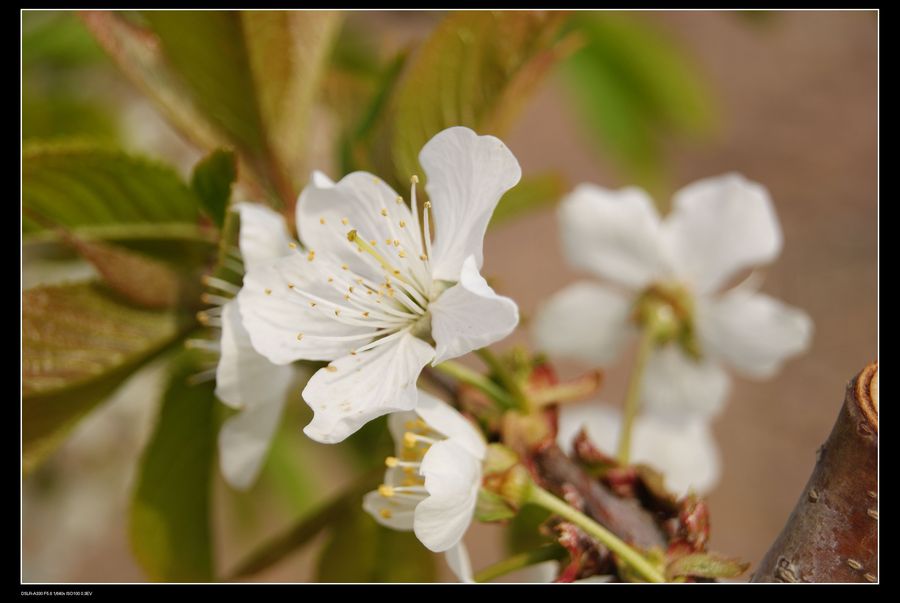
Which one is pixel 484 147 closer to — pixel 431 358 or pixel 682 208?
pixel 431 358

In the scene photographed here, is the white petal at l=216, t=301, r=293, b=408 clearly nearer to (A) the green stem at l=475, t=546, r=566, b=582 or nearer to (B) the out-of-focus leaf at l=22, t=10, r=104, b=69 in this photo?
(A) the green stem at l=475, t=546, r=566, b=582

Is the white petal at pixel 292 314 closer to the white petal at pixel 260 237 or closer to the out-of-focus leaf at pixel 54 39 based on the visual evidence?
the white petal at pixel 260 237

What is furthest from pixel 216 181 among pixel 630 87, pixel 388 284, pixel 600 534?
pixel 630 87

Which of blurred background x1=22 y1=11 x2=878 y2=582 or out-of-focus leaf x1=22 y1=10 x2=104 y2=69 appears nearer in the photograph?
out-of-focus leaf x1=22 y1=10 x2=104 y2=69

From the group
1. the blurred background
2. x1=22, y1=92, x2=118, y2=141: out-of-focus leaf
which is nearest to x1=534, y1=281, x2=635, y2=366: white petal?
the blurred background

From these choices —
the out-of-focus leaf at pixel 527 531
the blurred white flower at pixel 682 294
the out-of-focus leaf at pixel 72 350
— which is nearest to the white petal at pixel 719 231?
the blurred white flower at pixel 682 294
